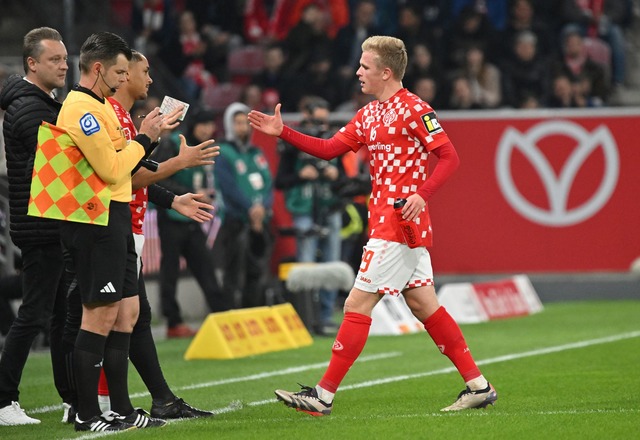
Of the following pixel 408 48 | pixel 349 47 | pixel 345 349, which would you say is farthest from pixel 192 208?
pixel 349 47

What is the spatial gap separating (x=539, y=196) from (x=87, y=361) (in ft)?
37.3

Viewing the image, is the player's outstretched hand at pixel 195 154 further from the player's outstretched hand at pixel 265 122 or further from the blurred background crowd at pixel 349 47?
the blurred background crowd at pixel 349 47

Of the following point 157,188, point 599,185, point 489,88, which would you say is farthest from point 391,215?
point 489,88

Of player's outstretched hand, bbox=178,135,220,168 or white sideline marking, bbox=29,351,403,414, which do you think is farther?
white sideline marking, bbox=29,351,403,414

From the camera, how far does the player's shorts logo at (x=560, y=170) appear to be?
18016 mm

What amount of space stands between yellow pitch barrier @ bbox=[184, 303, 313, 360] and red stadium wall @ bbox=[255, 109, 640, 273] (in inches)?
177

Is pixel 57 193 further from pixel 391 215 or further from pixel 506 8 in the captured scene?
pixel 506 8

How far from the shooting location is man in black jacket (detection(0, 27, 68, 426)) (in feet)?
27.5

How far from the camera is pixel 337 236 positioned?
15.1m

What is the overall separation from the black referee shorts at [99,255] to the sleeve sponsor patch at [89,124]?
44 cm

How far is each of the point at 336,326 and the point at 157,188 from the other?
675cm

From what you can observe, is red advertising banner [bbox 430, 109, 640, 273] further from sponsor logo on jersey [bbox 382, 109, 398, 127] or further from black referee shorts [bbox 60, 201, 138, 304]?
black referee shorts [bbox 60, 201, 138, 304]

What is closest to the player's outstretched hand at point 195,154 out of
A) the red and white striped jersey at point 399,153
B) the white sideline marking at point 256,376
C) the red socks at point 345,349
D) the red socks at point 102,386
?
the red and white striped jersey at point 399,153

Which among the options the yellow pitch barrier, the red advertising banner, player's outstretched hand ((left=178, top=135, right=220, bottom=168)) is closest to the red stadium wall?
the red advertising banner
